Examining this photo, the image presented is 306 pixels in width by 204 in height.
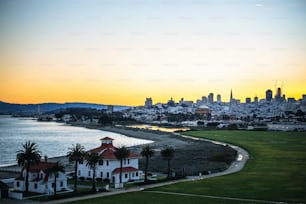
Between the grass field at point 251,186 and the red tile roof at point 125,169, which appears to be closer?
the grass field at point 251,186

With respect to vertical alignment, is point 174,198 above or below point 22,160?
below

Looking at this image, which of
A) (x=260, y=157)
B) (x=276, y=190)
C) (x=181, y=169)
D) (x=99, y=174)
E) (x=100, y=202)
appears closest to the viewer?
(x=100, y=202)

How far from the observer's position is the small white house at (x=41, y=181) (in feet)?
136

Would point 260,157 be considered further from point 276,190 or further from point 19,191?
point 19,191

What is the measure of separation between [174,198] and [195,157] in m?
36.9

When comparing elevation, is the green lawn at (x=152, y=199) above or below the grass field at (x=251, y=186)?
below

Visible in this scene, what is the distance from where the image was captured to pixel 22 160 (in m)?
41.8

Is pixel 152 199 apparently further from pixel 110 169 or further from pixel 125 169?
pixel 110 169

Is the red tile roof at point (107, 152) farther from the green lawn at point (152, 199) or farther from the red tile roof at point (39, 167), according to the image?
the green lawn at point (152, 199)

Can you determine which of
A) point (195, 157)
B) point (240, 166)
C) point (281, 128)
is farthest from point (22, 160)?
point (281, 128)

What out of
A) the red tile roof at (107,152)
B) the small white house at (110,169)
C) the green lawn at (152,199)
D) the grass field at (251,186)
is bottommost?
the green lawn at (152,199)

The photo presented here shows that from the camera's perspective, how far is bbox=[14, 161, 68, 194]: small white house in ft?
136

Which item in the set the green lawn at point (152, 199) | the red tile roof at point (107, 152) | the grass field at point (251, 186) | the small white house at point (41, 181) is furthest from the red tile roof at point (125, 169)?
the green lawn at point (152, 199)

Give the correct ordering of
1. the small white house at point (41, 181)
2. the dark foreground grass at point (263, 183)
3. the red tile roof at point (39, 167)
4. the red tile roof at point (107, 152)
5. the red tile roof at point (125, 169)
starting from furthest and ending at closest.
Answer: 1. the red tile roof at point (107, 152)
2. the red tile roof at point (125, 169)
3. the red tile roof at point (39, 167)
4. the small white house at point (41, 181)
5. the dark foreground grass at point (263, 183)
